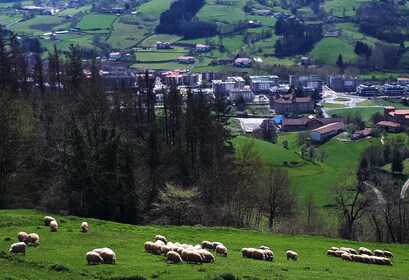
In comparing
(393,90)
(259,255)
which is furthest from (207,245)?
(393,90)

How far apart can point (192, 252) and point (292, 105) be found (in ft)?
492

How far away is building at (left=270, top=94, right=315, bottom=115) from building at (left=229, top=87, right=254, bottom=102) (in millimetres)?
7542

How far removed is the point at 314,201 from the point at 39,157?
160 ft

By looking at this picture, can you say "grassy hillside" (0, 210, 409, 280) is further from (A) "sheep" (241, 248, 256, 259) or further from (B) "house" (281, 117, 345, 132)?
(B) "house" (281, 117, 345, 132)

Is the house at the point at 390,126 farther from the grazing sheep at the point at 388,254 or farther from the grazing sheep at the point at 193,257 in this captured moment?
the grazing sheep at the point at 193,257

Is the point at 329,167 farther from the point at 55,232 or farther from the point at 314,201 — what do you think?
the point at 55,232

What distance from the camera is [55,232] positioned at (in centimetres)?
3491

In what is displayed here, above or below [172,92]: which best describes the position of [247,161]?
below

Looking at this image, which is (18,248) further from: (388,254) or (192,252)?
(388,254)

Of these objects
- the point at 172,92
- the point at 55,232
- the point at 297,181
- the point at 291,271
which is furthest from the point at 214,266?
the point at 297,181

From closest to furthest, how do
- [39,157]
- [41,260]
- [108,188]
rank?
[41,260]
[108,188]
[39,157]

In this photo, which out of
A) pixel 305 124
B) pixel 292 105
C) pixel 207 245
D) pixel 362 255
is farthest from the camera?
pixel 292 105

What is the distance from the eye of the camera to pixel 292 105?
177m

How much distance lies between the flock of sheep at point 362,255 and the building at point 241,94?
139 metres
